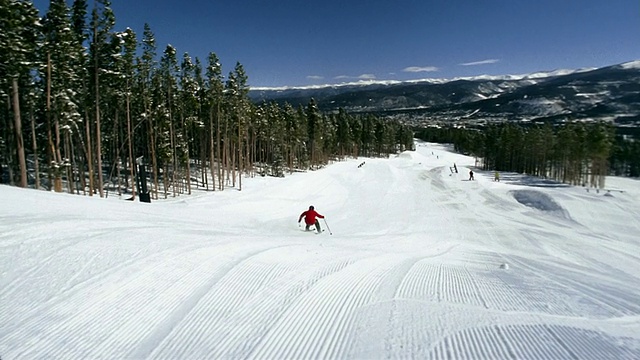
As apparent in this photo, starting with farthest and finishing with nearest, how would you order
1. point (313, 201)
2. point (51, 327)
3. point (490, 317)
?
point (313, 201), point (490, 317), point (51, 327)

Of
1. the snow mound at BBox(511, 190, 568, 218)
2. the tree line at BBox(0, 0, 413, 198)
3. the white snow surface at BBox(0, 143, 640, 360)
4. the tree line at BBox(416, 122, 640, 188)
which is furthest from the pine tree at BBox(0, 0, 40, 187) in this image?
the tree line at BBox(416, 122, 640, 188)

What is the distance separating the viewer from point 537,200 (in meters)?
31.5

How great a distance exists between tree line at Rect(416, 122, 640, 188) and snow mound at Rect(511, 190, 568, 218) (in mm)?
31620

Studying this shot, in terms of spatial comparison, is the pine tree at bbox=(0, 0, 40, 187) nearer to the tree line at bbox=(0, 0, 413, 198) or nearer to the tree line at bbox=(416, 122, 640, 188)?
the tree line at bbox=(0, 0, 413, 198)

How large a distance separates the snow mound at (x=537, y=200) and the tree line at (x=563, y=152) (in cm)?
3162

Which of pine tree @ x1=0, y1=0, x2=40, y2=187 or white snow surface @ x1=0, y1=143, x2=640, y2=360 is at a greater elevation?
pine tree @ x1=0, y1=0, x2=40, y2=187

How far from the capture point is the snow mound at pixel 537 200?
28.5m

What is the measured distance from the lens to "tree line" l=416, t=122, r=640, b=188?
190 ft

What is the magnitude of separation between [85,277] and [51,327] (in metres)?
1.66

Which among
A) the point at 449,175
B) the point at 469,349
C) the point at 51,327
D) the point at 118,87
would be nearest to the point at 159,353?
the point at 51,327

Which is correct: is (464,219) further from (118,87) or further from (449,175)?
(449,175)

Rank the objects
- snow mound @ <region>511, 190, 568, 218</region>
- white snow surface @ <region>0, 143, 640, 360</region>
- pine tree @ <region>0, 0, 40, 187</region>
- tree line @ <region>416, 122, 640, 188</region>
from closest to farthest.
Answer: white snow surface @ <region>0, 143, 640, 360</region> < pine tree @ <region>0, 0, 40, 187</region> < snow mound @ <region>511, 190, 568, 218</region> < tree line @ <region>416, 122, 640, 188</region>

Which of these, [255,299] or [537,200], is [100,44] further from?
[537,200]

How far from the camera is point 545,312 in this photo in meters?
6.10
